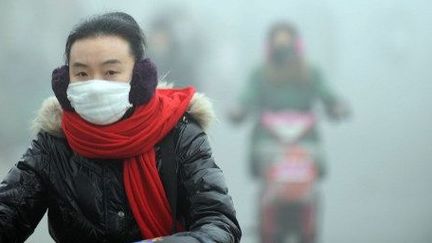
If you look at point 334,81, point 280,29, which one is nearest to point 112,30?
point 280,29

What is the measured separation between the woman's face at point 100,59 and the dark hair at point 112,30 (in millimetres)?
13

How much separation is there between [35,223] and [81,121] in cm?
26

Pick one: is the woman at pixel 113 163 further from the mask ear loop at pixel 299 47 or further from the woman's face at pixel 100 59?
the mask ear loop at pixel 299 47

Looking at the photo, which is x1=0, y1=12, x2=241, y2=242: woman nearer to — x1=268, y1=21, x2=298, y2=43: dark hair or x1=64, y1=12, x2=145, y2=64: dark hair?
x1=64, y1=12, x2=145, y2=64: dark hair

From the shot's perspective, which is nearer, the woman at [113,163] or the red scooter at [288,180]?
the woman at [113,163]

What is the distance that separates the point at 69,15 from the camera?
297 cm

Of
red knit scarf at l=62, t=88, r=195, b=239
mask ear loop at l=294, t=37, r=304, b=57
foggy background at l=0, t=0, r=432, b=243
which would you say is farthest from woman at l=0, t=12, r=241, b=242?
mask ear loop at l=294, t=37, r=304, b=57

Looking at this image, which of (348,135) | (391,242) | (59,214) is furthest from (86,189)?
(391,242)

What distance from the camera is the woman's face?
1.30 meters

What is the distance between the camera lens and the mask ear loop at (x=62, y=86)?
1337 mm

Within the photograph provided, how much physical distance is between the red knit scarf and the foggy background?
171cm

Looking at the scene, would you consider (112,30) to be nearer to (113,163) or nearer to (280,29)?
(113,163)

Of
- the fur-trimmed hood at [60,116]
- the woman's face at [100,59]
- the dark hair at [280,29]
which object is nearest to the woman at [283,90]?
the dark hair at [280,29]

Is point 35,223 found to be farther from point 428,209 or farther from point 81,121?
point 428,209
